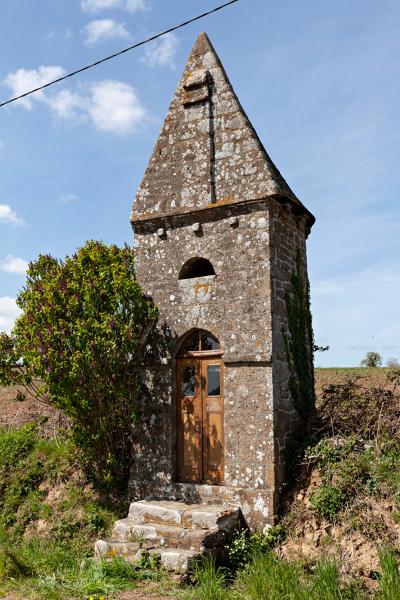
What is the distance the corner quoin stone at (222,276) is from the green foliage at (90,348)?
433 millimetres

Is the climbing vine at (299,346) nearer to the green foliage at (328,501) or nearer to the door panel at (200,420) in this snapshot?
the door panel at (200,420)

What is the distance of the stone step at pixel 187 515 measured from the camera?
25.8ft

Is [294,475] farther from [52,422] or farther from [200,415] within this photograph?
[52,422]

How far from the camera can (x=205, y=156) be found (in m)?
9.55

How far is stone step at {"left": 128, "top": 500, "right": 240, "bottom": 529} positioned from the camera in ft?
25.8

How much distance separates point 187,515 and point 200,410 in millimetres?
1720

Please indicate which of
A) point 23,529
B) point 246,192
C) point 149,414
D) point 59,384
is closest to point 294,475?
point 149,414

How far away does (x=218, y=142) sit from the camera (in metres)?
9.50

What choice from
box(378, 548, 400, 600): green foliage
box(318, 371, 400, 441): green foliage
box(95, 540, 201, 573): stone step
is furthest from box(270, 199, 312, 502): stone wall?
box(378, 548, 400, 600): green foliage

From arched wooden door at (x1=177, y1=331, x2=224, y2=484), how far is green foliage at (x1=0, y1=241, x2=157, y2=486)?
790 mm

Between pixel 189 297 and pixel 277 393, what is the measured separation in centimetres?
210

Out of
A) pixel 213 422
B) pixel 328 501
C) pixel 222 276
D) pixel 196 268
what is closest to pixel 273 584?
pixel 328 501

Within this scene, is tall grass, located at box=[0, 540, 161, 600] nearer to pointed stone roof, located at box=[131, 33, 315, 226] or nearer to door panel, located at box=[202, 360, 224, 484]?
door panel, located at box=[202, 360, 224, 484]

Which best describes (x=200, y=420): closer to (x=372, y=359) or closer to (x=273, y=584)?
(x=273, y=584)
